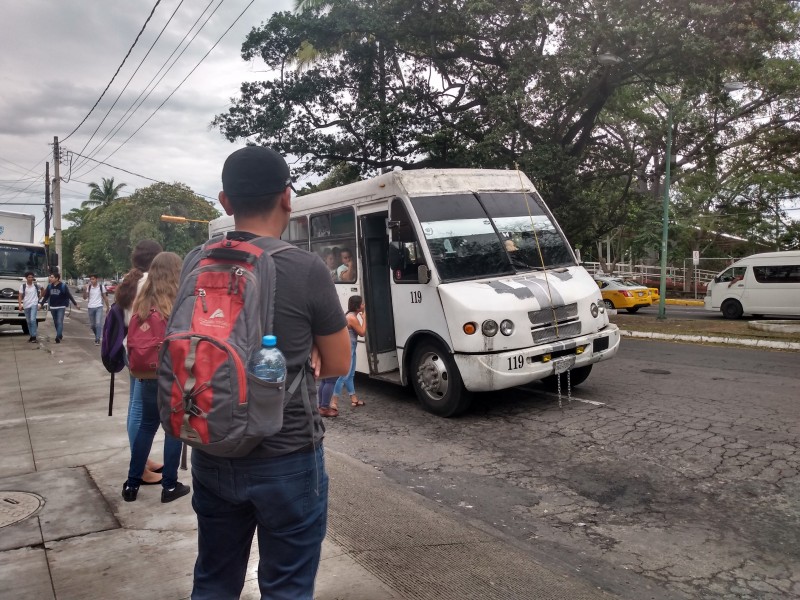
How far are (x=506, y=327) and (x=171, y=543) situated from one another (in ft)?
12.6

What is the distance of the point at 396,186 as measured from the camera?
7.32 metres

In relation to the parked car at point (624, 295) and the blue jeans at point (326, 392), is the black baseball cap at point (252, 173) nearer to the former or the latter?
the blue jeans at point (326, 392)

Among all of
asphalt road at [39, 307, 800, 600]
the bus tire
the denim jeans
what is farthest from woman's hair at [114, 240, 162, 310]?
the bus tire

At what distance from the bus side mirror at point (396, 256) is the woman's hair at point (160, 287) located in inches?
138

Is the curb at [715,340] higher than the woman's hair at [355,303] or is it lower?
lower

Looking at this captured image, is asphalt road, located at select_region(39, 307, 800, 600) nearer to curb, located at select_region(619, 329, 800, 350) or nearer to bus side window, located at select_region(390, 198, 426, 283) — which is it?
bus side window, located at select_region(390, 198, 426, 283)

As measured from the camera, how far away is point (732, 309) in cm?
2011

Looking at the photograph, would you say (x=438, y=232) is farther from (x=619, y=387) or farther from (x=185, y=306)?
(x=185, y=306)

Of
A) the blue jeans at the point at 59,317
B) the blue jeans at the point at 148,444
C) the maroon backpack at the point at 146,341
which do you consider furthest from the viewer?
the blue jeans at the point at 59,317

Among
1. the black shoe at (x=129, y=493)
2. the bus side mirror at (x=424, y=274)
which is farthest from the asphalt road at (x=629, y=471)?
the black shoe at (x=129, y=493)

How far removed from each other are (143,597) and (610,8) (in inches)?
619

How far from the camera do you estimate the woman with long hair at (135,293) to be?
14.4ft

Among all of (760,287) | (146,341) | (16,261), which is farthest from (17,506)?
(760,287)

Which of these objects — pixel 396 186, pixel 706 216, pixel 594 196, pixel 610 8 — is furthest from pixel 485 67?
pixel 706 216
